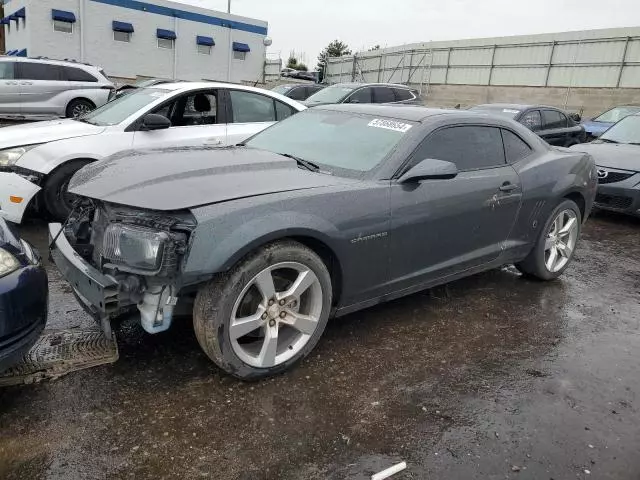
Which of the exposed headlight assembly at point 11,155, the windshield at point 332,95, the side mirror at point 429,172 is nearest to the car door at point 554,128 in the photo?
the windshield at point 332,95

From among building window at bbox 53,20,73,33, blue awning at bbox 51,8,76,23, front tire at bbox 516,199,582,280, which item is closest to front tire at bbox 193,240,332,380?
front tire at bbox 516,199,582,280

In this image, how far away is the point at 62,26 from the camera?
26422 millimetres

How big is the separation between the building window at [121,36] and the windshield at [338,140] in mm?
27667

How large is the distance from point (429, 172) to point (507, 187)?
3.62 feet

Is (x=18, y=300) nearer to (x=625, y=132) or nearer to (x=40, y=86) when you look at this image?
(x=625, y=132)

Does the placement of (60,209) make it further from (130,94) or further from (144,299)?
(144,299)

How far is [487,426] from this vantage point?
2.77 m

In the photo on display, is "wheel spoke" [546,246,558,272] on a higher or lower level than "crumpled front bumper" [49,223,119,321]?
lower

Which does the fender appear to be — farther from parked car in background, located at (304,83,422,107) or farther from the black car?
parked car in background, located at (304,83,422,107)

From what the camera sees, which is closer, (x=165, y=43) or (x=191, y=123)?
(x=191, y=123)

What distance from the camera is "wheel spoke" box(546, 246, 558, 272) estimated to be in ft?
16.1

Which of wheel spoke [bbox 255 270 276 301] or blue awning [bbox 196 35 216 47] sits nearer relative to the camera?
wheel spoke [bbox 255 270 276 301]

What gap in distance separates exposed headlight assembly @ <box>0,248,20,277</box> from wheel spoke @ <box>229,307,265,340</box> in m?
1.10

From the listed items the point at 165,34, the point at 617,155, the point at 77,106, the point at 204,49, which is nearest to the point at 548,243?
the point at 617,155
